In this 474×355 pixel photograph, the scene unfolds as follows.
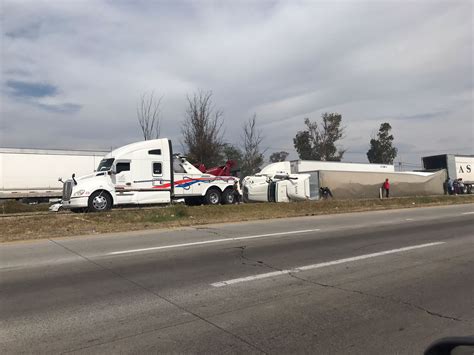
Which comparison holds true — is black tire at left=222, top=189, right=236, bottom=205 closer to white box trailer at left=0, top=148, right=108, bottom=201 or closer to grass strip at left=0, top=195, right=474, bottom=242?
grass strip at left=0, top=195, right=474, bottom=242

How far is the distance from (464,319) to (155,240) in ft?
26.9

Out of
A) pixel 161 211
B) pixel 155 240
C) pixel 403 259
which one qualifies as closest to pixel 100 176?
pixel 161 211

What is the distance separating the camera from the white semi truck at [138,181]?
18.1 metres

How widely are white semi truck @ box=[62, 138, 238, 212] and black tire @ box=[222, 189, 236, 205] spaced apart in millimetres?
851

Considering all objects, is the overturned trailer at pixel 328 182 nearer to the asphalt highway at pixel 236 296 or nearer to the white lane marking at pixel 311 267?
the asphalt highway at pixel 236 296

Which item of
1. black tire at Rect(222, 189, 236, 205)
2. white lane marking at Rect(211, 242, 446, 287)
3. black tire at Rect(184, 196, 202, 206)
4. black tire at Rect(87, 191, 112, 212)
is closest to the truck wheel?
black tire at Rect(222, 189, 236, 205)

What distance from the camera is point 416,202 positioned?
2978 cm

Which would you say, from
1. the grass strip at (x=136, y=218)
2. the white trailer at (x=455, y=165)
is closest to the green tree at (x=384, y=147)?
the white trailer at (x=455, y=165)

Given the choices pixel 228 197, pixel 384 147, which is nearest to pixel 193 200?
pixel 228 197

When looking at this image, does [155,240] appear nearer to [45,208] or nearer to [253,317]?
[253,317]

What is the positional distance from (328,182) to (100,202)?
58.4ft

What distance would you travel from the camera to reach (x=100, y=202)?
18281mm

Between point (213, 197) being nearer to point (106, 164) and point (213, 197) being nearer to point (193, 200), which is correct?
point (193, 200)

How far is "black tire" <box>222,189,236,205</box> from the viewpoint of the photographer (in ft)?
76.5
